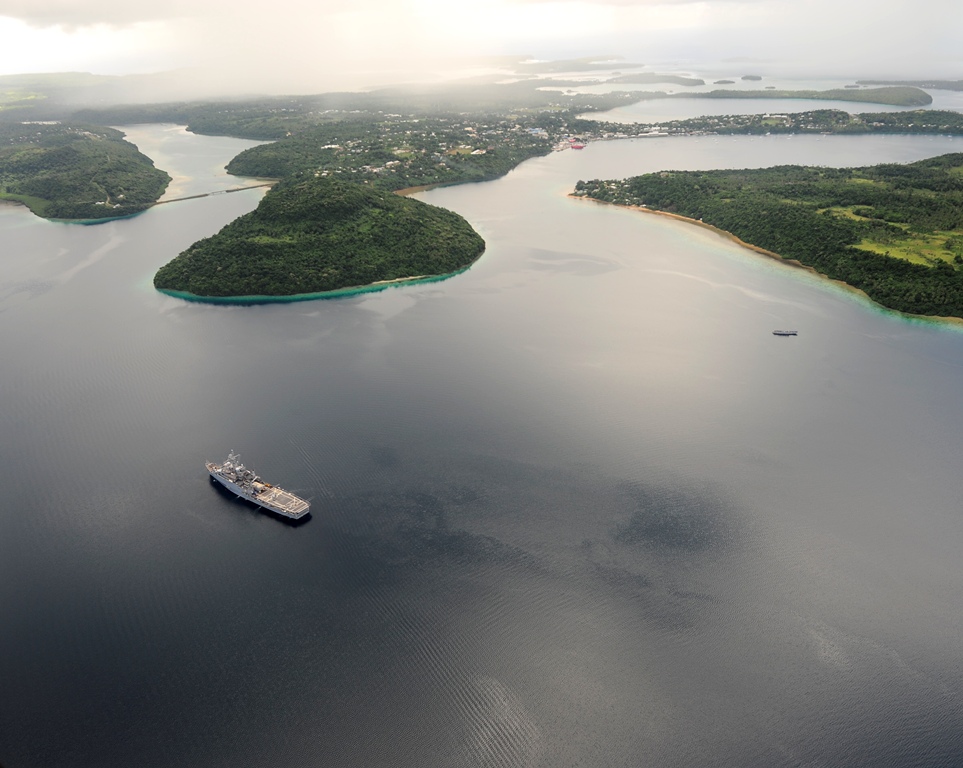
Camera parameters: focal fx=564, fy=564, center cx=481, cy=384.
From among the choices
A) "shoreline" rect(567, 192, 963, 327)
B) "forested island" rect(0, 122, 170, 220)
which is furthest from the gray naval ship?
"forested island" rect(0, 122, 170, 220)

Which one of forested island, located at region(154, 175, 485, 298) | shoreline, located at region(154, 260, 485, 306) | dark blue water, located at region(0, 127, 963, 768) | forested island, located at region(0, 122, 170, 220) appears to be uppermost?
forested island, located at region(0, 122, 170, 220)

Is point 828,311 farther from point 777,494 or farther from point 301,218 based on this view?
point 301,218

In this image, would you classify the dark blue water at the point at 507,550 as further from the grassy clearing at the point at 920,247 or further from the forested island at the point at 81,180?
the forested island at the point at 81,180

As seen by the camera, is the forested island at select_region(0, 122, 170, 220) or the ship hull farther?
the forested island at select_region(0, 122, 170, 220)

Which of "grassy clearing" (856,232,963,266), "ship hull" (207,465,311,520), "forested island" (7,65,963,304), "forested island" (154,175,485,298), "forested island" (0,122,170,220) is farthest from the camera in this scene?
"forested island" (0,122,170,220)

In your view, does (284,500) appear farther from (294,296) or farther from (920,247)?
(920,247)

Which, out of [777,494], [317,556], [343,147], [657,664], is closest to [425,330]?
[317,556]

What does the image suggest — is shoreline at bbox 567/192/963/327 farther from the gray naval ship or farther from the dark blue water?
the gray naval ship
